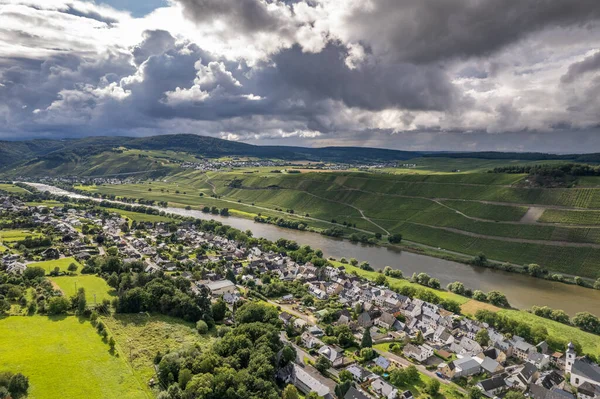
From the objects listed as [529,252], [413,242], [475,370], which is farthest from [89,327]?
[529,252]

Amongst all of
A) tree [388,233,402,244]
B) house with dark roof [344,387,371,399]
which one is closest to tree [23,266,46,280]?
house with dark roof [344,387,371,399]

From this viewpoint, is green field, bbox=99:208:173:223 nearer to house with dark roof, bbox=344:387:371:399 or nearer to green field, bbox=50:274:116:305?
green field, bbox=50:274:116:305

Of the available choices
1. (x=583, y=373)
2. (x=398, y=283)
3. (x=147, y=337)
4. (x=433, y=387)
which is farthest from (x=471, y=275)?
(x=147, y=337)

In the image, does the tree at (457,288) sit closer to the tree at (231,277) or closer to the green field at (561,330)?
the green field at (561,330)

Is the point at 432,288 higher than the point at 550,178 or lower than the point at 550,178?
lower

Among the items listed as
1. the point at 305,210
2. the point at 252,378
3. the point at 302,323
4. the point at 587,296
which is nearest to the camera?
the point at 252,378

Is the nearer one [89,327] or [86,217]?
[89,327]

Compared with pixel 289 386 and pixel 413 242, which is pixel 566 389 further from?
pixel 413 242
